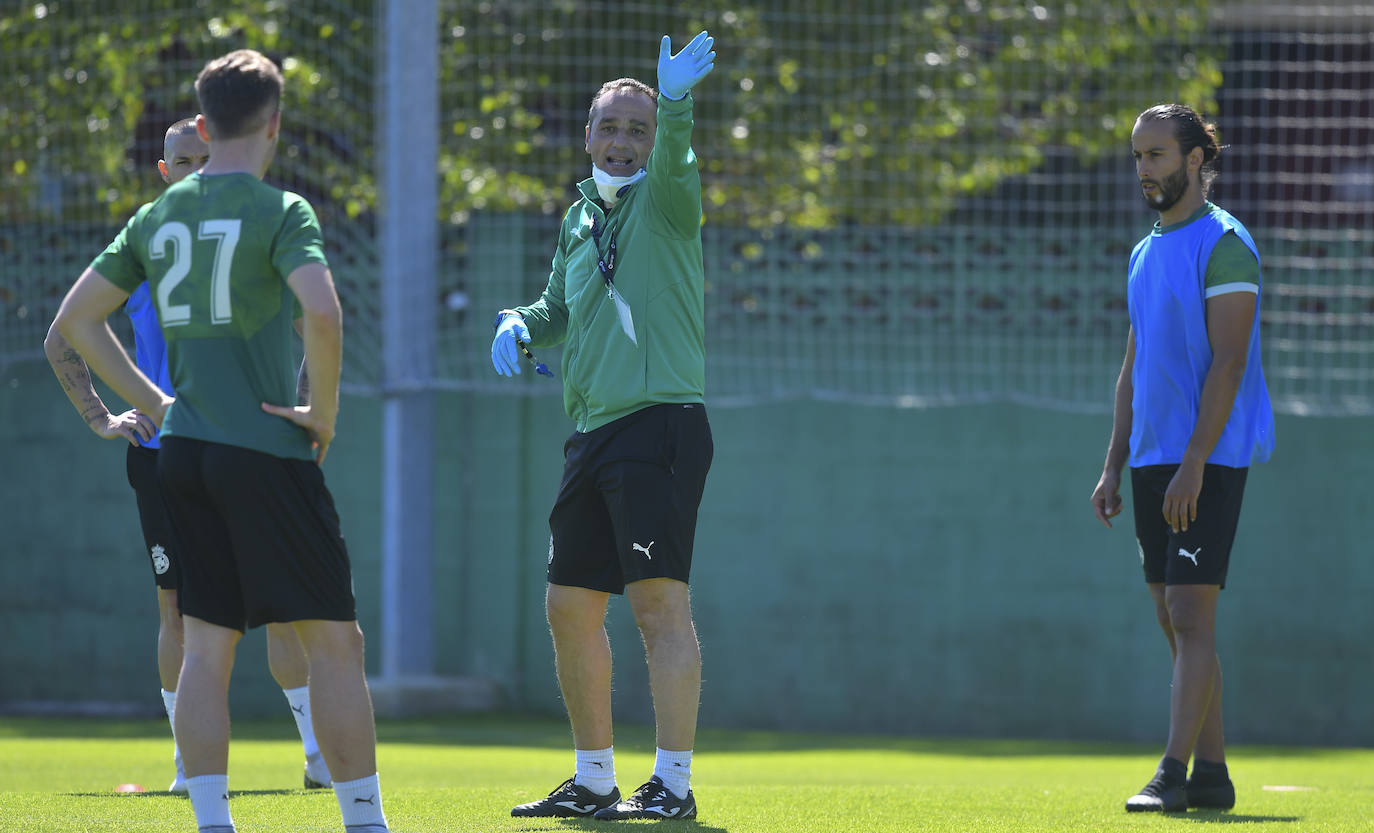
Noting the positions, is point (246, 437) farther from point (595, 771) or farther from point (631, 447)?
point (595, 771)

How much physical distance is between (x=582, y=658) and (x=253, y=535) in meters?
1.29

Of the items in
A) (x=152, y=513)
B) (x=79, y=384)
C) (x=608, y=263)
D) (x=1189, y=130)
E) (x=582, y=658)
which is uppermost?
(x=1189, y=130)

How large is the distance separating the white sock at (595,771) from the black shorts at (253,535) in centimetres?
114

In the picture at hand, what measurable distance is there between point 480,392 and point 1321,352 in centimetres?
469

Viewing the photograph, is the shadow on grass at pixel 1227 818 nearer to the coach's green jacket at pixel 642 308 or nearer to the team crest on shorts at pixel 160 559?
the coach's green jacket at pixel 642 308

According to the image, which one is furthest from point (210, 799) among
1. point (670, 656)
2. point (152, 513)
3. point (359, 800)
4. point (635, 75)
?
point (635, 75)

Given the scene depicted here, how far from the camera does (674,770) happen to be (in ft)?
14.3

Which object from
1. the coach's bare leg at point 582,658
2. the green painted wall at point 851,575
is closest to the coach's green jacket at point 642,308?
the coach's bare leg at point 582,658

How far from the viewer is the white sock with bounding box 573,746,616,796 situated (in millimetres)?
4496

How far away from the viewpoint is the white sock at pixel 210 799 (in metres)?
3.52

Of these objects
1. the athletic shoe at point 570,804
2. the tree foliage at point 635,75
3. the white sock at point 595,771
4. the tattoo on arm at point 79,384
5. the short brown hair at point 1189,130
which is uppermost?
the tree foliage at point 635,75

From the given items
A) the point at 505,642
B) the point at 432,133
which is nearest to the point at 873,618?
the point at 505,642

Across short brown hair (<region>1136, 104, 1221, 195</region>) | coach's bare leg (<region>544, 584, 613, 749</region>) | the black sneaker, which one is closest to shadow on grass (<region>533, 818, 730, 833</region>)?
coach's bare leg (<region>544, 584, 613, 749</region>)

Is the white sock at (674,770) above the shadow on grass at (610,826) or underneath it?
above
